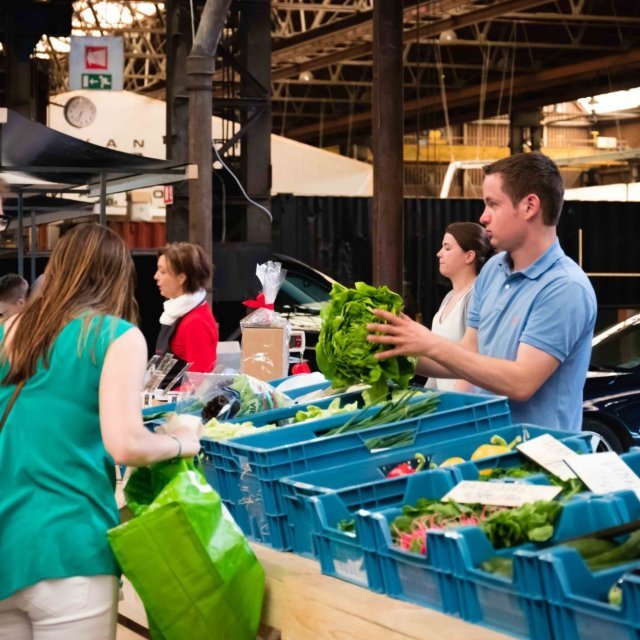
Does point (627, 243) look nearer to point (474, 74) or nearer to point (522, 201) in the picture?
point (474, 74)

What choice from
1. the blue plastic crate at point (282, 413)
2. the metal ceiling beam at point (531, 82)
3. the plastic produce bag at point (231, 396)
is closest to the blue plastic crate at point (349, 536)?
the blue plastic crate at point (282, 413)

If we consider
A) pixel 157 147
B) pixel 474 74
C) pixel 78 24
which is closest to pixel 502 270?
pixel 157 147

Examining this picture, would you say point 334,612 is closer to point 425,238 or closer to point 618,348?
point 618,348

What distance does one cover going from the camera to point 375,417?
341 centimetres

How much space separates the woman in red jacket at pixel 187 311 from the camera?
636 centimetres

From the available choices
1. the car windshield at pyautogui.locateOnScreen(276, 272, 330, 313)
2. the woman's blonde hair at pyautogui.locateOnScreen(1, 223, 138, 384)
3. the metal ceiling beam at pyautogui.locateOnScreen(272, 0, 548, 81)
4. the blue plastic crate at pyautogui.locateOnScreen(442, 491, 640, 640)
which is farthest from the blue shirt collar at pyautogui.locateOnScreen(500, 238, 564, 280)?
the metal ceiling beam at pyautogui.locateOnScreen(272, 0, 548, 81)

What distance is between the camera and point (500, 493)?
2.65 m

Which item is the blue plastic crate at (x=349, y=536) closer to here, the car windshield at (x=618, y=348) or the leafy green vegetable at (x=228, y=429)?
the leafy green vegetable at (x=228, y=429)

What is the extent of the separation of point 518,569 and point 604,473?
26.6 inches

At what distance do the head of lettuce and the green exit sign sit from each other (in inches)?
490

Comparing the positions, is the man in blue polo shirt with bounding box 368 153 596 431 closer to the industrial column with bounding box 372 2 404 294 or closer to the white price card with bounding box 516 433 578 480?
the white price card with bounding box 516 433 578 480

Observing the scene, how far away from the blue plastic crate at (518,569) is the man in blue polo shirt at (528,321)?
77cm

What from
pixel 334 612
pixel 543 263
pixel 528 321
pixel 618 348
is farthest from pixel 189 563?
pixel 618 348

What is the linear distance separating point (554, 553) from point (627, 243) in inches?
774
